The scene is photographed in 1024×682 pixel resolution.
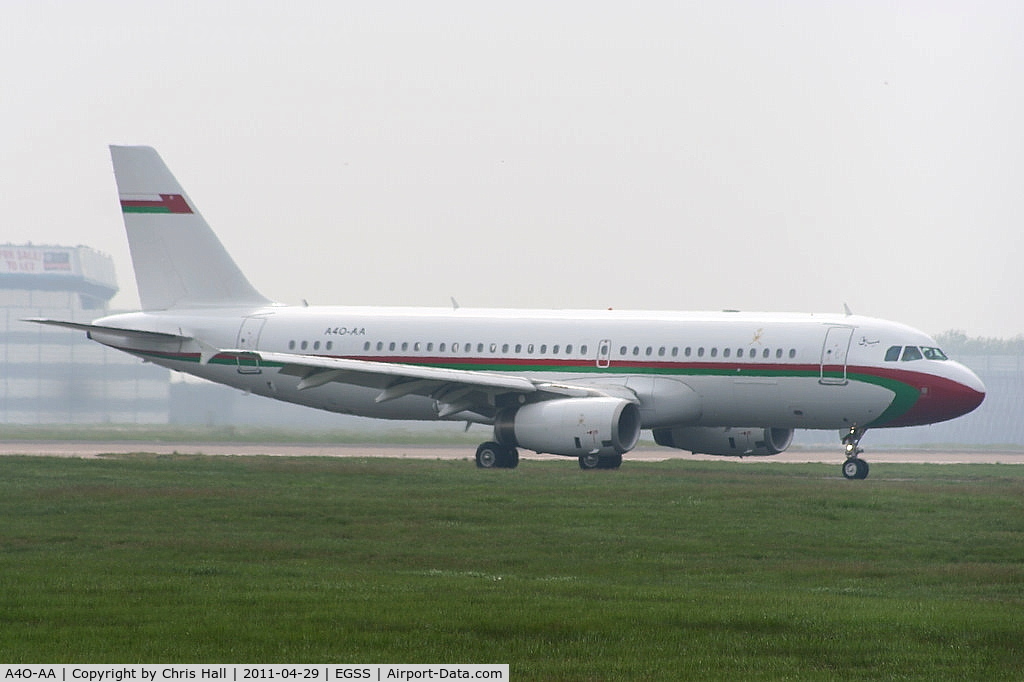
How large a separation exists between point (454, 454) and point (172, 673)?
38413mm

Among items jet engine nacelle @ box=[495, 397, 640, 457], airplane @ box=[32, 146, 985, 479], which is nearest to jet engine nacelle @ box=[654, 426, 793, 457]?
airplane @ box=[32, 146, 985, 479]

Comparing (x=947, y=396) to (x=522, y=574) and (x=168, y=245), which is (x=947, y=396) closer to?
(x=522, y=574)

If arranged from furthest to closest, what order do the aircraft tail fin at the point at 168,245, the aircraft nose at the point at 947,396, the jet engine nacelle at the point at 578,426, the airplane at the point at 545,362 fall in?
the aircraft tail fin at the point at 168,245 → the airplane at the point at 545,362 → the aircraft nose at the point at 947,396 → the jet engine nacelle at the point at 578,426

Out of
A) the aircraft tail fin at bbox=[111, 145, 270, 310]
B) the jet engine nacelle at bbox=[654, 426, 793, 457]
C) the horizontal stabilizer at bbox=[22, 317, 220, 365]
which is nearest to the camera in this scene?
the jet engine nacelle at bbox=[654, 426, 793, 457]

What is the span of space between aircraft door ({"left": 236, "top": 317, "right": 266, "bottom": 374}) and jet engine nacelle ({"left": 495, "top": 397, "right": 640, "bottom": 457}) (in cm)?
907

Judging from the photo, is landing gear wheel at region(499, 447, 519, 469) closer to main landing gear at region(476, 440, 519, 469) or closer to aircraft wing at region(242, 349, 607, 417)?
main landing gear at region(476, 440, 519, 469)

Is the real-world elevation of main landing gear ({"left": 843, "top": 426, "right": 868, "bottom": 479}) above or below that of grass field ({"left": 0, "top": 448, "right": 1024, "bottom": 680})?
above

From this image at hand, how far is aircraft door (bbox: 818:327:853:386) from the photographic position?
131ft

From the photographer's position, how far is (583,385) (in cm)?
4228

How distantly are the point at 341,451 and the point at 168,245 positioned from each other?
8.82 m

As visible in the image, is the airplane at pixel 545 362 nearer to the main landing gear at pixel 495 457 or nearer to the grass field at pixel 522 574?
the main landing gear at pixel 495 457

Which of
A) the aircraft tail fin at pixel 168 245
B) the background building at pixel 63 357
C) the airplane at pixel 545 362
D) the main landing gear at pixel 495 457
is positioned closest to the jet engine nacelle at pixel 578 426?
the airplane at pixel 545 362

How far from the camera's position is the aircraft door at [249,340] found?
4575cm

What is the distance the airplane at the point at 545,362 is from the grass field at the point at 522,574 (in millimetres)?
3928
